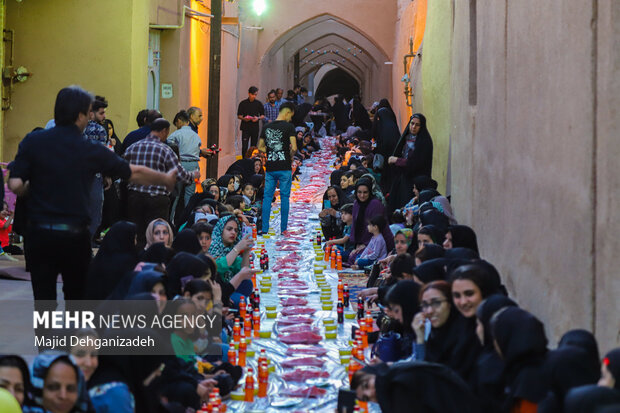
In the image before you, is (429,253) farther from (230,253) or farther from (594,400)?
(594,400)

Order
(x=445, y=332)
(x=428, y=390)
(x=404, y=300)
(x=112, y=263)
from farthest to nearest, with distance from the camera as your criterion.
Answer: (x=112, y=263), (x=404, y=300), (x=445, y=332), (x=428, y=390)

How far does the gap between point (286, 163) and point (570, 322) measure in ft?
25.0

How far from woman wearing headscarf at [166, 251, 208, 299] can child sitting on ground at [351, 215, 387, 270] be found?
3928mm

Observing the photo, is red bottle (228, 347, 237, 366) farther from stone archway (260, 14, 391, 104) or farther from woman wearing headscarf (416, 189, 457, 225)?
stone archway (260, 14, 391, 104)

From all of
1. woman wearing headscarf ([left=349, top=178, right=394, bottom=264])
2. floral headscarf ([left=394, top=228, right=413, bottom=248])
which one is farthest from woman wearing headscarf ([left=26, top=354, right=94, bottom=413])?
woman wearing headscarf ([left=349, top=178, right=394, bottom=264])

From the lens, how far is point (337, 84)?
5941cm

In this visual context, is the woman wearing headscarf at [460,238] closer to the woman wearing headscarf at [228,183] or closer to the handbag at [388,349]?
the handbag at [388,349]

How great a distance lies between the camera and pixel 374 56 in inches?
1329

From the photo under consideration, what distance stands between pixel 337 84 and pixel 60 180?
5411cm

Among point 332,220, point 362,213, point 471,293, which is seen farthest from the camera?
point 332,220

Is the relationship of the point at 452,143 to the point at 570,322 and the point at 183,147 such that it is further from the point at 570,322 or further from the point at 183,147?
the point at 570,322

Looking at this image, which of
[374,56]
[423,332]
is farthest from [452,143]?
[374,56]

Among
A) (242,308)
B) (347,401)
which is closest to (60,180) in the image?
(347,401)

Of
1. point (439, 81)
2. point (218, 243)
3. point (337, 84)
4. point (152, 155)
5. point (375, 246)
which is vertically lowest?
point (375, 246)
